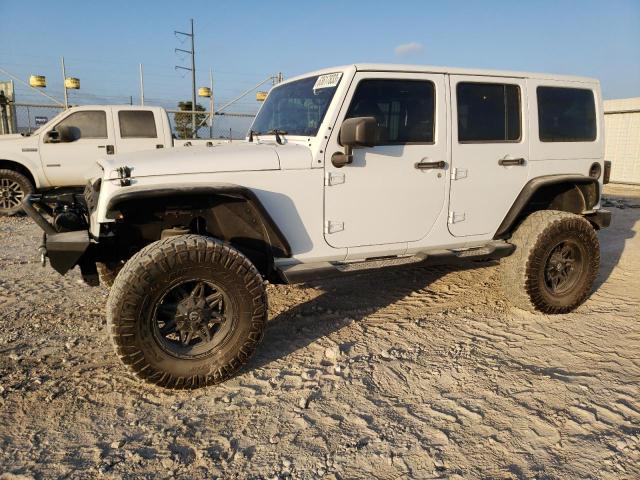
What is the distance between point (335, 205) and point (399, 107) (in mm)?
900

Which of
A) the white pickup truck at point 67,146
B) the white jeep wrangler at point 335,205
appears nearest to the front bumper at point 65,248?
the white jeep wrangler at point 335,205

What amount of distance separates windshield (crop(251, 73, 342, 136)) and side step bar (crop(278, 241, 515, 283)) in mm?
941

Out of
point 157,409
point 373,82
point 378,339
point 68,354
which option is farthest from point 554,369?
point 68,354

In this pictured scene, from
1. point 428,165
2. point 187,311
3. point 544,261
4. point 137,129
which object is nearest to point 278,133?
point 428,165

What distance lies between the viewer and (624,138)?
14680 mm

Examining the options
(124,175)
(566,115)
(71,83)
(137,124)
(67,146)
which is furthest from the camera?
(71,83)

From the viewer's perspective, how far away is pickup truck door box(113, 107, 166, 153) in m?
8.62

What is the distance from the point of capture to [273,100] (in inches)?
164

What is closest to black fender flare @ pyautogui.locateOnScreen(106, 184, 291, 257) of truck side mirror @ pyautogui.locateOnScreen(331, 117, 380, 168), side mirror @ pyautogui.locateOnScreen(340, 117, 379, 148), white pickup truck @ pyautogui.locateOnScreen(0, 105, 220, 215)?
truck side mirror @ pyautogui.locateOnScreen(331, 117, 380, 168)

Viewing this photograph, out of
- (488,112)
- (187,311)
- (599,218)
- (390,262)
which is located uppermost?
(488,112)

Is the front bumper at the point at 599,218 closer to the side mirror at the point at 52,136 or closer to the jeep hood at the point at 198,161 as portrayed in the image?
the jeep hood at the point at 198,161

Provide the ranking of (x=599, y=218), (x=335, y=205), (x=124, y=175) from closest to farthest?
(x=124, y=175) < (x=335, y=205) < (x=599, y=218)

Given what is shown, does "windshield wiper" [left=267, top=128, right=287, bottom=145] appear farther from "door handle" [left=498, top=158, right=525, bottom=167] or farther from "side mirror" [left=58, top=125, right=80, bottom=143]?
"side mirror" [left=58, top=125, right=80, bottom=143]

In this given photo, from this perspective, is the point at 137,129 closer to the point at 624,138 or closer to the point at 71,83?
the point at 71,83
